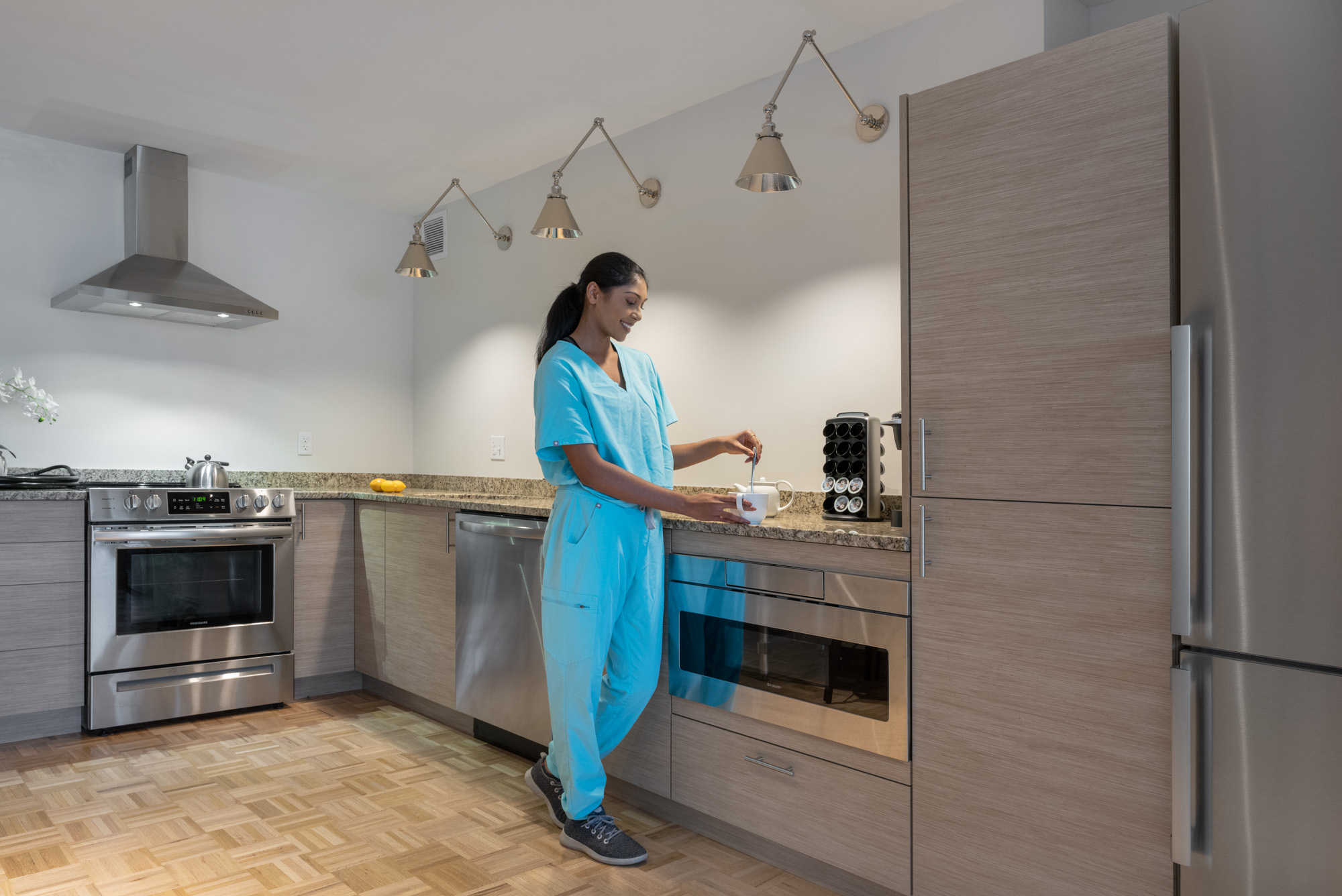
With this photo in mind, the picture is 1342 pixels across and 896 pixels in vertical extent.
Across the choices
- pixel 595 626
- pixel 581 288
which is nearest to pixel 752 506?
pixel 595 626

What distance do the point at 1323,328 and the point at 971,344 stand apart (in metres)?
0.59

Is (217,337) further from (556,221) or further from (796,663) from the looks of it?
(796,663)

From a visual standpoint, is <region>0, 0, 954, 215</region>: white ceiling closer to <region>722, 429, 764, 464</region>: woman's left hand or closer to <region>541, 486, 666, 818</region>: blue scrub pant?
<region>722, 429, 764, 464</region>: woman's left hand

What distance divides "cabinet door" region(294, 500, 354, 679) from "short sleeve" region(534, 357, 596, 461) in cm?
195

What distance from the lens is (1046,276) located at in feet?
5.52

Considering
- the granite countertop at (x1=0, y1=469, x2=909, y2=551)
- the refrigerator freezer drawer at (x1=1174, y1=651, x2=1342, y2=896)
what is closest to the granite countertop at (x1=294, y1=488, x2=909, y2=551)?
the granite countertop at (x1=0, y1=469, x2=909, y2=551)

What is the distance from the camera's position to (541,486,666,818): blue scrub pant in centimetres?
220

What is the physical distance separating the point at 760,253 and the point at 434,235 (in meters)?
2.27

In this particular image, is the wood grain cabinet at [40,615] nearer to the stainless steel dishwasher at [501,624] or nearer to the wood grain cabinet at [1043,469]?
the stainless steel dishwasher at [501,624]

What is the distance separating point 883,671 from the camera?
1902 mm

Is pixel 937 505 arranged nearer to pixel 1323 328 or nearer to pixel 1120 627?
pixel 1120 627

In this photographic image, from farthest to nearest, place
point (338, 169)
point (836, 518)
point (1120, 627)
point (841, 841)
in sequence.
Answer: point (338, 169) → point (836, 518) → point (841, 841) → point (1120, 627)

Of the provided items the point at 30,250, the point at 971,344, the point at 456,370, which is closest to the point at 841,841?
the point at 971,344

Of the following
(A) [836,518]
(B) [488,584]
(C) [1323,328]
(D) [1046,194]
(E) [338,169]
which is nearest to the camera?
(C) [1323,328]
